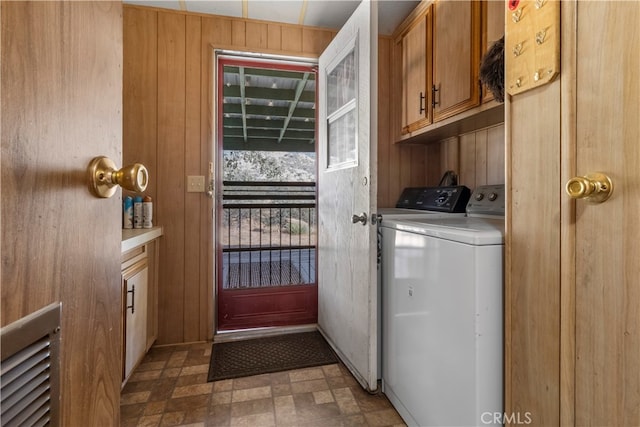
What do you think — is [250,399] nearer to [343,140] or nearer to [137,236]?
[137,236]

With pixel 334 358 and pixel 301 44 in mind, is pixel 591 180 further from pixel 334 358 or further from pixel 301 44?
pixel 301 44

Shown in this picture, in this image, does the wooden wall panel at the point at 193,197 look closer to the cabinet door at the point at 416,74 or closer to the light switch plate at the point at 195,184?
the light switch plate at the point at 195,184

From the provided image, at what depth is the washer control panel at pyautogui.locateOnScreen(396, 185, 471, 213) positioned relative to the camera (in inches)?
74.6

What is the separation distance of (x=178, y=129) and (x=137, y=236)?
2.92ft

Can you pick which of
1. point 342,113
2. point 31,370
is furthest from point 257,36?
point 31,370

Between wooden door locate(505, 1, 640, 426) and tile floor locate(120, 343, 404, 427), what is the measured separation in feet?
2.64

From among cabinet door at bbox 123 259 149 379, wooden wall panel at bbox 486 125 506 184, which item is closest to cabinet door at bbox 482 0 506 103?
wooden wall panel at bbox 486 125 506 184

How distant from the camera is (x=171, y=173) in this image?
7.21 feet

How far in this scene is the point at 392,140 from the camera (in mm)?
2514

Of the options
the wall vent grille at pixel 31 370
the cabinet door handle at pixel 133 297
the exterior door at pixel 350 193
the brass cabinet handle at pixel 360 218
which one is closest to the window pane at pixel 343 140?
the exterior door at pixel 350 193

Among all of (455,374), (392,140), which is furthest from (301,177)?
(455,374)

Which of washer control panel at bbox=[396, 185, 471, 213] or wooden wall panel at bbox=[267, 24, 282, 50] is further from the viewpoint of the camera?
wooden wall panel at bbox=[267, 24, 282, 50]

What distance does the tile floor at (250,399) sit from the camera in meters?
1.47

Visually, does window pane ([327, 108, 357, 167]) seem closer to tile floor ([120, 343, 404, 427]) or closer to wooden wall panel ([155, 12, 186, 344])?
wooden wall panel ([155, 12, 186, 344])
